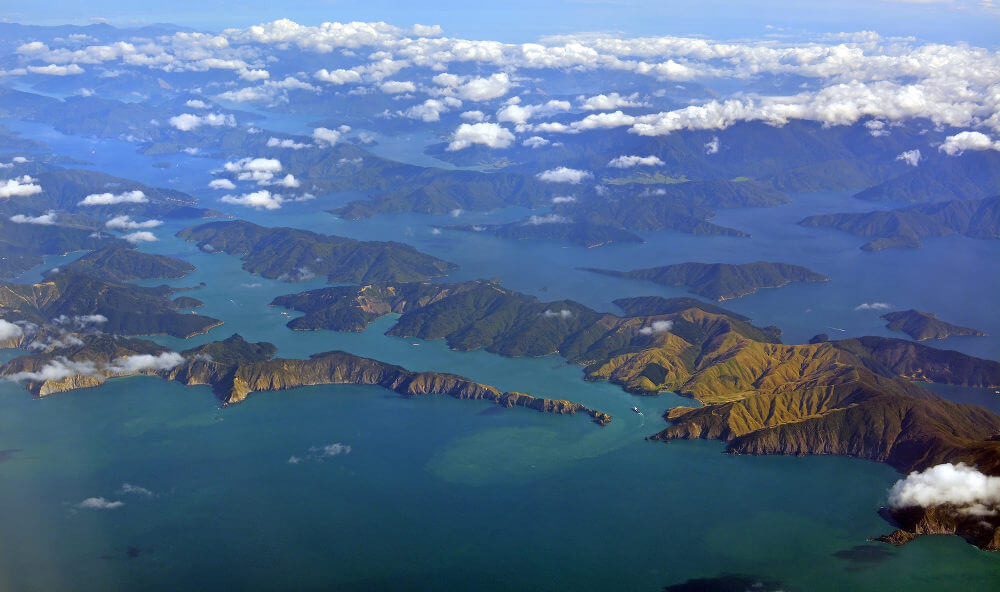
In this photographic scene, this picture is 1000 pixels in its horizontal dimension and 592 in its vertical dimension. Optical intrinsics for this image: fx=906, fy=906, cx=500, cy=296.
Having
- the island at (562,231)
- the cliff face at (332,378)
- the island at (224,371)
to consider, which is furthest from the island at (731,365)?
the island at (562,231)

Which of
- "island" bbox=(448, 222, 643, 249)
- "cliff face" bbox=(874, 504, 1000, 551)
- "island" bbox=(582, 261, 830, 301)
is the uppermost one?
"cliff face" bbox=(874, 504, 1000, 551)

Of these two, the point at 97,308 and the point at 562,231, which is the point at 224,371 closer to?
the point at 97,308

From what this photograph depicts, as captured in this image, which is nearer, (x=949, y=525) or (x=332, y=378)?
(x=949, y=525)

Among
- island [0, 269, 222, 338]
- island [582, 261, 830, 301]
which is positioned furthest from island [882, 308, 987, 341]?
island [0, 269, 222, 338]

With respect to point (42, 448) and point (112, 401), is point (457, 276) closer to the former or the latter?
point (112, 401)

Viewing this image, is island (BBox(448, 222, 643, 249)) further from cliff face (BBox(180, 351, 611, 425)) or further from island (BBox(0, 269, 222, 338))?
cliff face (BBox(180, 351, 611, 425))

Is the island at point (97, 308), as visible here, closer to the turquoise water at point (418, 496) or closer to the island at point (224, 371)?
the turquoise water at point (418, 496)

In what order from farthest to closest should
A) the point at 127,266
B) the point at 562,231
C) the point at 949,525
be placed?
the point at 562,231 < the point at 127,266 < the point at 949,525

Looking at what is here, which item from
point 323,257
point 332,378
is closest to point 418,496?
point 332,378
